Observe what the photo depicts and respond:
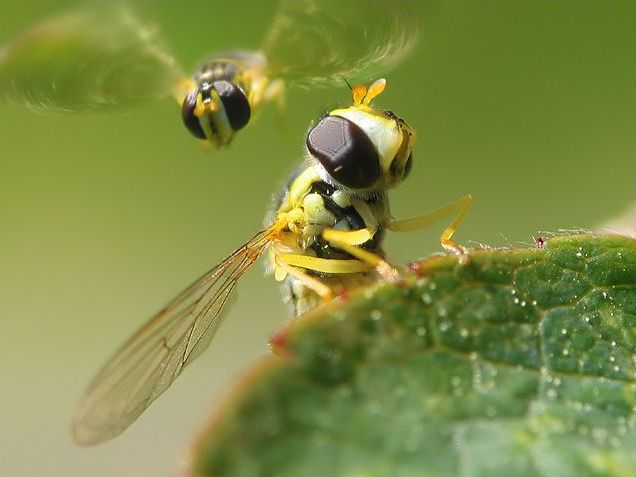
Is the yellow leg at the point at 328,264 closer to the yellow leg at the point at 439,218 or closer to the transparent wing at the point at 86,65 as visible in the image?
the yellow leg at the point at 439,218

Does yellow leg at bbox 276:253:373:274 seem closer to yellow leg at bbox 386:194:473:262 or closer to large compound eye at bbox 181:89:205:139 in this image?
yellow leg at bbox 386:194:473:262

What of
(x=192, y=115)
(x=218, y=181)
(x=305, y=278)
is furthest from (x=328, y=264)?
(x=218, y=181)

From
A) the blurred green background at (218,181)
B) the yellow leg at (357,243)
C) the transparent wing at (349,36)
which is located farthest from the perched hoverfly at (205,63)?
the blurred green background at (218,181)

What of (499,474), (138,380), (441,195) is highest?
(441,195)

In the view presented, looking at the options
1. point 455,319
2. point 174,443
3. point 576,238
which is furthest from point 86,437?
point 174,443

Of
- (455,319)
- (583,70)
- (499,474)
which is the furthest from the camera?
(583,70)

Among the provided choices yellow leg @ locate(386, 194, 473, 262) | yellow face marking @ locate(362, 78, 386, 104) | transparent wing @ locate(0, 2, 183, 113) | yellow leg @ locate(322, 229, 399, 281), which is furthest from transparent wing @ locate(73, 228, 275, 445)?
transparent wing @ locate(0, 2, 183, 113)

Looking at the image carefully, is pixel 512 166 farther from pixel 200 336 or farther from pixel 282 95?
pixel 200 336
